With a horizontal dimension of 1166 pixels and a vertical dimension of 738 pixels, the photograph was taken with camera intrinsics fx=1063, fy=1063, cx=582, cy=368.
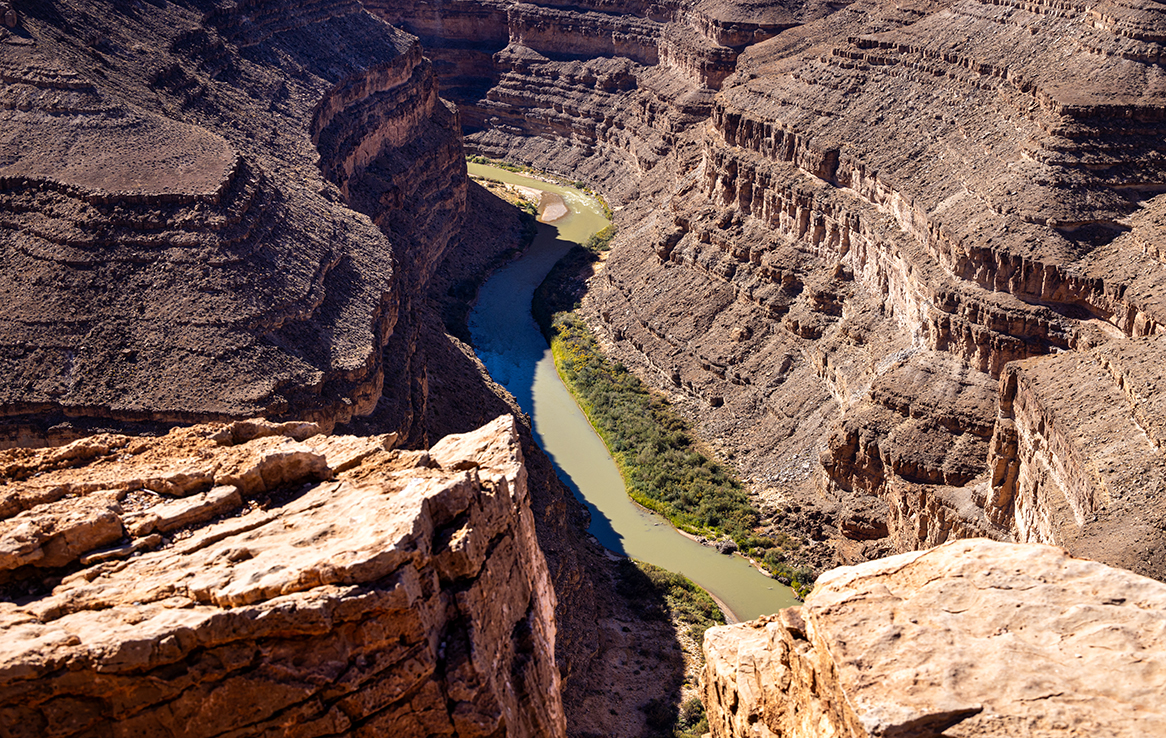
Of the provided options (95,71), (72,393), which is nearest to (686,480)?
(72,393)

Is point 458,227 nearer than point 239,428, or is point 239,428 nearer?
point 239,428

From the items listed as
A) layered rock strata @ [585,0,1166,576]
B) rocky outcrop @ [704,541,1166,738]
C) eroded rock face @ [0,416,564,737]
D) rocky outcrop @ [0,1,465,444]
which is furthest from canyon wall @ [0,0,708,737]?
layered rock strata @ [585,0,1166,576]

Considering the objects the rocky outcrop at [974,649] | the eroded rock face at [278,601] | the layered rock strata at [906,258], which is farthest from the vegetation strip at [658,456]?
the eroded rock face at [278,601]

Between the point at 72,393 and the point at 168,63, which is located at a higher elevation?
the point at 168,63

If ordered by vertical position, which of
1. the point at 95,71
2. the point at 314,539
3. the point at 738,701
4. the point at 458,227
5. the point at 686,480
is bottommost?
the point at 686,480

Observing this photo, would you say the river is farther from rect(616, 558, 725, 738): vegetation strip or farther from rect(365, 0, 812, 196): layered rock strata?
rect(365, 0, 812, 196): layered rock strata

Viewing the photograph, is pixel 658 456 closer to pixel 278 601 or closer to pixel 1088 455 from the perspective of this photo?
pixel 1088 455

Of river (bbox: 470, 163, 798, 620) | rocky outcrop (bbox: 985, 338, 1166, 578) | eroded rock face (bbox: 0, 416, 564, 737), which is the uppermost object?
eroded rock face (bbox: 0, 416, 564, 737)

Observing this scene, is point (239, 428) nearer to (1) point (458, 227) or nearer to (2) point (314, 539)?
(2) point (314, 539)
